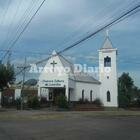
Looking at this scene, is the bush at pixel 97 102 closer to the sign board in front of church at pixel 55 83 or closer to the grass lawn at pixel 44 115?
the sign board in front of church at pixel 55 83

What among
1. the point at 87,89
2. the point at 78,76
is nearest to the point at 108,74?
the point at 87,89

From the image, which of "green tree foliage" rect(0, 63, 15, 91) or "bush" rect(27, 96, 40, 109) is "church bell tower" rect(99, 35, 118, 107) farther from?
"green tree foliage" rect(0, 63, 15, 91)

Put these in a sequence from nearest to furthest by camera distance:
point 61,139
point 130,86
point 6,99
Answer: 1. point 61,139
2. point 6,99
3. point 130,86

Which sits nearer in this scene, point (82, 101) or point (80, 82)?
point (82, 101)

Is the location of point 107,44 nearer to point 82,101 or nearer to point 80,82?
point 80,82

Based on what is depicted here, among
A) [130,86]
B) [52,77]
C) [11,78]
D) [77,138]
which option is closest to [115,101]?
[52,77]

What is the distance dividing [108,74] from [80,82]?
611 centimetres

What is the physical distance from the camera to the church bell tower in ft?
250

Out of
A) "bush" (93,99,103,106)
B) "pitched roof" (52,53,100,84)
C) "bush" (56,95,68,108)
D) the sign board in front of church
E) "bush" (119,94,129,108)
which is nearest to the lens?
"bush" (56,95,68,108)

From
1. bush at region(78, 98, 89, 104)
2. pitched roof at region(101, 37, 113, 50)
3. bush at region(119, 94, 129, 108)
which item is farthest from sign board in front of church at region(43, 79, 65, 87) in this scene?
bush at region(119, 94, 129, 108)

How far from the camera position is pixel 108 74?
3029 inches

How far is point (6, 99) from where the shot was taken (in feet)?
299

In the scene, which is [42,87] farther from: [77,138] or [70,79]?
[77,138]

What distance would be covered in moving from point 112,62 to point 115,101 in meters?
7.18
